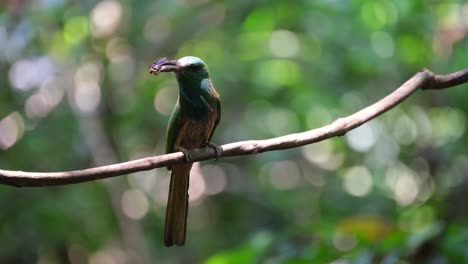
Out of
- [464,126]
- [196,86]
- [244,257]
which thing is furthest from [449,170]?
[196,86]

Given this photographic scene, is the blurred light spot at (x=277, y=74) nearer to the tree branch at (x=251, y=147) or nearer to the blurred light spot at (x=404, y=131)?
the blurred light spot at (x=404, y=131)

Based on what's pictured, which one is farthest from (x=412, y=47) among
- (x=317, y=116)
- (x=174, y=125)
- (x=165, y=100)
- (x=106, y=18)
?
(x=174, y=125)

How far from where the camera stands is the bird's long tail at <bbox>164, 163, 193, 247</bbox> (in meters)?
2.00

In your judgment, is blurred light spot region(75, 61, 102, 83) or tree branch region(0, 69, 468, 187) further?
blurred light spot region(75, 61, 102, 83)

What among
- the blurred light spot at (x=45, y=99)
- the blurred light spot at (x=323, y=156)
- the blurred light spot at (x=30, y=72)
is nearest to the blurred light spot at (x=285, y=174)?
the blurred light spot at (x=323, y=156)

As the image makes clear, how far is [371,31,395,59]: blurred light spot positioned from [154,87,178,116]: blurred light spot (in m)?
1.61

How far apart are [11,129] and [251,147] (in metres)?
3.63

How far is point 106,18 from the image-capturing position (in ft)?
18.2

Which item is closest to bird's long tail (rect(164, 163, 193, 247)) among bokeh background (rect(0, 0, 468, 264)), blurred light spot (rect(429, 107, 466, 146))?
bokeh background (rect(0, 0, 468, 264))

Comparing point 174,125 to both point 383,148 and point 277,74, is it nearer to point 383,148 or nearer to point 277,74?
point 277,74

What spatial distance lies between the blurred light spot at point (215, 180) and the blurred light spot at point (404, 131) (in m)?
1.44

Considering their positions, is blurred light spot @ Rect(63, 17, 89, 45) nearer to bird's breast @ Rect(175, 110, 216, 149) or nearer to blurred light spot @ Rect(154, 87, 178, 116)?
blurred light spot @ Rect(154, 87, 178, 116)

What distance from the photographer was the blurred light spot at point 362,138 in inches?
233

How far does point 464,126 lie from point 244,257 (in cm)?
327
